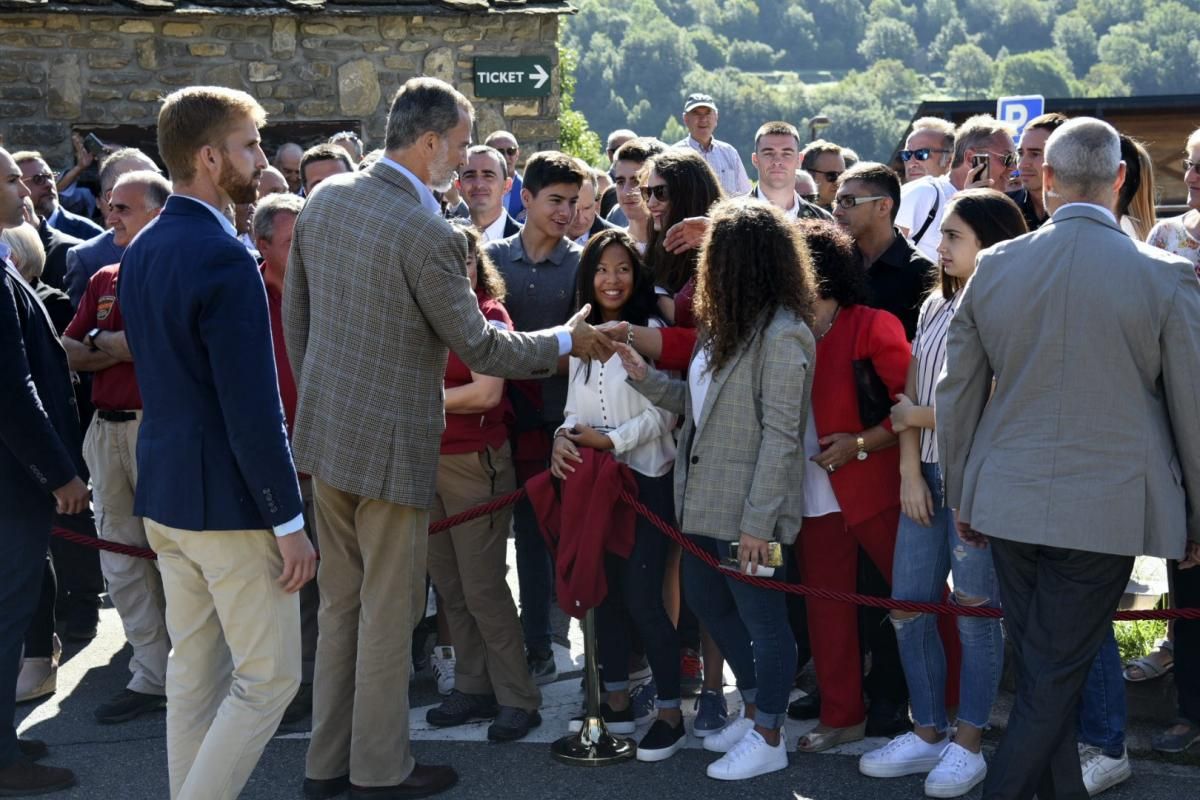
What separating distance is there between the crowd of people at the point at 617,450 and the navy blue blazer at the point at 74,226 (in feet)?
6.22

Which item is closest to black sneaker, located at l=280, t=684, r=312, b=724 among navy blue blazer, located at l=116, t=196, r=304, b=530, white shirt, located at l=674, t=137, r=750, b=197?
navy blue blazer, located at l=116, t=196, r=304, b=530

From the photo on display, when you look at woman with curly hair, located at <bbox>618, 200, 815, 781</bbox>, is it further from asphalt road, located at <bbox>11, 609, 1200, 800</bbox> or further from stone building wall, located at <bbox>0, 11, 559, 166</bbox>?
stone building wall, located at <bbox>0, 11, 559, 166</bbox>

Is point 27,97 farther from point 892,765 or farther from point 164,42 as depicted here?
point 892,765

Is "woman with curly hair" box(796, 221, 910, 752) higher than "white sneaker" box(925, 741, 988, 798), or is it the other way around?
"woman with curly hair" box(796, 221, 910, 752)

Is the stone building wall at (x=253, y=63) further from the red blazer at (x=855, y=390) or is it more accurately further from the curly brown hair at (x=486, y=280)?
the red blazer at (x=855, y=390)

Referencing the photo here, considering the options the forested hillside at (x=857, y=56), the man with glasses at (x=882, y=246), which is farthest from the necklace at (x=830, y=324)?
the forested hillside at (x=857, y=56)

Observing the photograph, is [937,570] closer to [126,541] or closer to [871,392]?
[871,392]

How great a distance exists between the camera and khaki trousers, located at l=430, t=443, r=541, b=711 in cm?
561

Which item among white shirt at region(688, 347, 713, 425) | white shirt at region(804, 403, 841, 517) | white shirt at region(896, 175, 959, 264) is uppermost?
white shirt at region(896, 175, 959, 264)

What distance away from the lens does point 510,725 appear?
18.1 feet

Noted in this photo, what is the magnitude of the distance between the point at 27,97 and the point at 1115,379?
1029 centimetres

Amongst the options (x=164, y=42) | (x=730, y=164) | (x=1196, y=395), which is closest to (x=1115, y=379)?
(x=1196, y=395)

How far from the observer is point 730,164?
9.45 m

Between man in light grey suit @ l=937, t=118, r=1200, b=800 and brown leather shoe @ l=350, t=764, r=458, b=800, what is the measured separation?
74.2 inches
